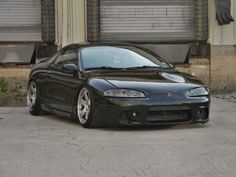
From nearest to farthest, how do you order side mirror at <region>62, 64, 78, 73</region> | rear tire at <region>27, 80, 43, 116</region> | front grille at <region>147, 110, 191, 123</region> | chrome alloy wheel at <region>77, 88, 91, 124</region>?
front grille at <region>147, 110, 191, 123</region>
chrome alloy wheel at <region>77, 88, 91, 124</region>
side mirror at <region>62, 64, 78, 73</region>
rear tire at <region>27, 80, 43, 116</region>

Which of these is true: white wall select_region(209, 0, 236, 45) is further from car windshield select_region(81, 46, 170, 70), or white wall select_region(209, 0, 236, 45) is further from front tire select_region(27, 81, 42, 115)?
front tire select_region(27, 81, 42, 115)

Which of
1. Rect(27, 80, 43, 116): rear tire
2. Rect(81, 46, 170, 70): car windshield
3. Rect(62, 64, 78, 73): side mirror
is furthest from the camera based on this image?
Rect(27, 80, 43, 116): rear tire

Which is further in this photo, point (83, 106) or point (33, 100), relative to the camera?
point (33, 100)

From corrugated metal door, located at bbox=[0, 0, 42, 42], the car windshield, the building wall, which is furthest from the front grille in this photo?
corrugated metal door, located at bbox=[0, 0, 42, 42]

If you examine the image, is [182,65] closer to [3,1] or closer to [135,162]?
[3,1]

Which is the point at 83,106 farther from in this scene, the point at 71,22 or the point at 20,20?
the point at 20,20

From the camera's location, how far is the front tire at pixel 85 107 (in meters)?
8.98

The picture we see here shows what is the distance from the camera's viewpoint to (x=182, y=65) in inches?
605

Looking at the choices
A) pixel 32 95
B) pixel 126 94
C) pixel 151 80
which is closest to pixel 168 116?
pixel 151 80

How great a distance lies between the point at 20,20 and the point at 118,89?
7.49 m

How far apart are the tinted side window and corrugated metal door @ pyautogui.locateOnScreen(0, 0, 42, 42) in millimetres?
4994

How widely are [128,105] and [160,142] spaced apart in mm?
977

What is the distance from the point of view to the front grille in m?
8.82

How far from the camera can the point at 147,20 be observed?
1537 centimetres
